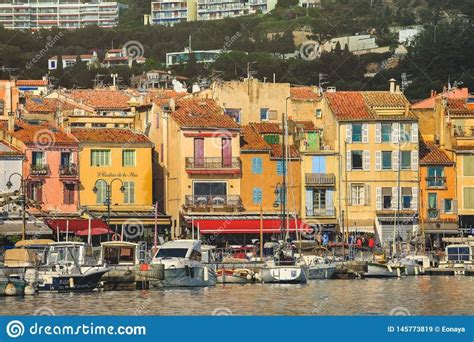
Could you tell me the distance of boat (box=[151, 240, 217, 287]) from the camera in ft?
206

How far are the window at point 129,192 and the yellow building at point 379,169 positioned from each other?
1151 centimetres

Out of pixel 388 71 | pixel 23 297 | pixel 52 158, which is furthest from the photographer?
pixel 388 71

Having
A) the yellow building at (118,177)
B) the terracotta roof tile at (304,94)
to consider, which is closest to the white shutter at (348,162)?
the terracotta roof tile at (304,94)

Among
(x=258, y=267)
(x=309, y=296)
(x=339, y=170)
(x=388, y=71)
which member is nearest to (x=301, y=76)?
(x=388, y=71)

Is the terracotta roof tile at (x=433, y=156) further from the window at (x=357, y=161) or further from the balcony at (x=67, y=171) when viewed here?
the balcony at (x=67, y=171)

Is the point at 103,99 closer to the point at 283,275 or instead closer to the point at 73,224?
the point at 73,224

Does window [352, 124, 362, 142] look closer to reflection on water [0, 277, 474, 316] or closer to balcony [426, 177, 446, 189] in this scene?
balcony [426, 177, 446, 189]

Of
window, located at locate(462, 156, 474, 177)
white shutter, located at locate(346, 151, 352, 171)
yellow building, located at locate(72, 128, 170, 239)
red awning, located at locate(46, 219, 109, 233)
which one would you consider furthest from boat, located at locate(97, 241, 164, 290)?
window, located at locate(462, 156, 474, 177)

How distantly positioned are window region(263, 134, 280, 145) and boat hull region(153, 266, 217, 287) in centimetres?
2802

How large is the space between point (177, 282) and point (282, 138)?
26832mm

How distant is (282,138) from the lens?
3487 inches

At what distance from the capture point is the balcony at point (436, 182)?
298 ft

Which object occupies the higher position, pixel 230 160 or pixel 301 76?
pixel 301 76
